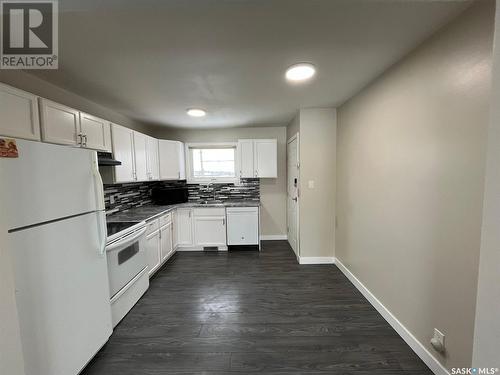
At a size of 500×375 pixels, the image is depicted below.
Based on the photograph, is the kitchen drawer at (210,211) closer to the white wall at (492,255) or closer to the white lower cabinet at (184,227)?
the white lower cabinet at (184,227)

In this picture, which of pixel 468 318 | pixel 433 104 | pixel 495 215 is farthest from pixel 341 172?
pixel 495 215

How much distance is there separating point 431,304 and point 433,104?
4.66 ft

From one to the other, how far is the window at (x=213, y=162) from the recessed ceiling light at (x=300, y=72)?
2.48 meters

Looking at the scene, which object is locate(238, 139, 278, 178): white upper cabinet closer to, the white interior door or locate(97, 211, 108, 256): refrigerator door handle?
the white interior door

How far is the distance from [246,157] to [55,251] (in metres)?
3.16

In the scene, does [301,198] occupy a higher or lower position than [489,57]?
lower

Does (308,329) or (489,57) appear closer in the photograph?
(489,57)

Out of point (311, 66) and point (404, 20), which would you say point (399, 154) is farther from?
point (311, 66)

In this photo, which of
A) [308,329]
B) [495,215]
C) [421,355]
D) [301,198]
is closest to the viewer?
[495,215]

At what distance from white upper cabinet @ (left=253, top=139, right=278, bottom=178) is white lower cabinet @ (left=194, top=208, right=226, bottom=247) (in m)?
1.07

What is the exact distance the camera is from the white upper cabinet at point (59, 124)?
5.63ft

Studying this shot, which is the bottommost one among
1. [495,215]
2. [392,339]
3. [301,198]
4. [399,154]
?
[392,339]

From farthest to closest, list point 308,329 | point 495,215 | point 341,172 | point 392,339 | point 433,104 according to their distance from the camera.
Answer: point 341,172, point 308,329, point 392,339, point 433,104, point 495,215

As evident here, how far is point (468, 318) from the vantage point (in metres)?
1.24
